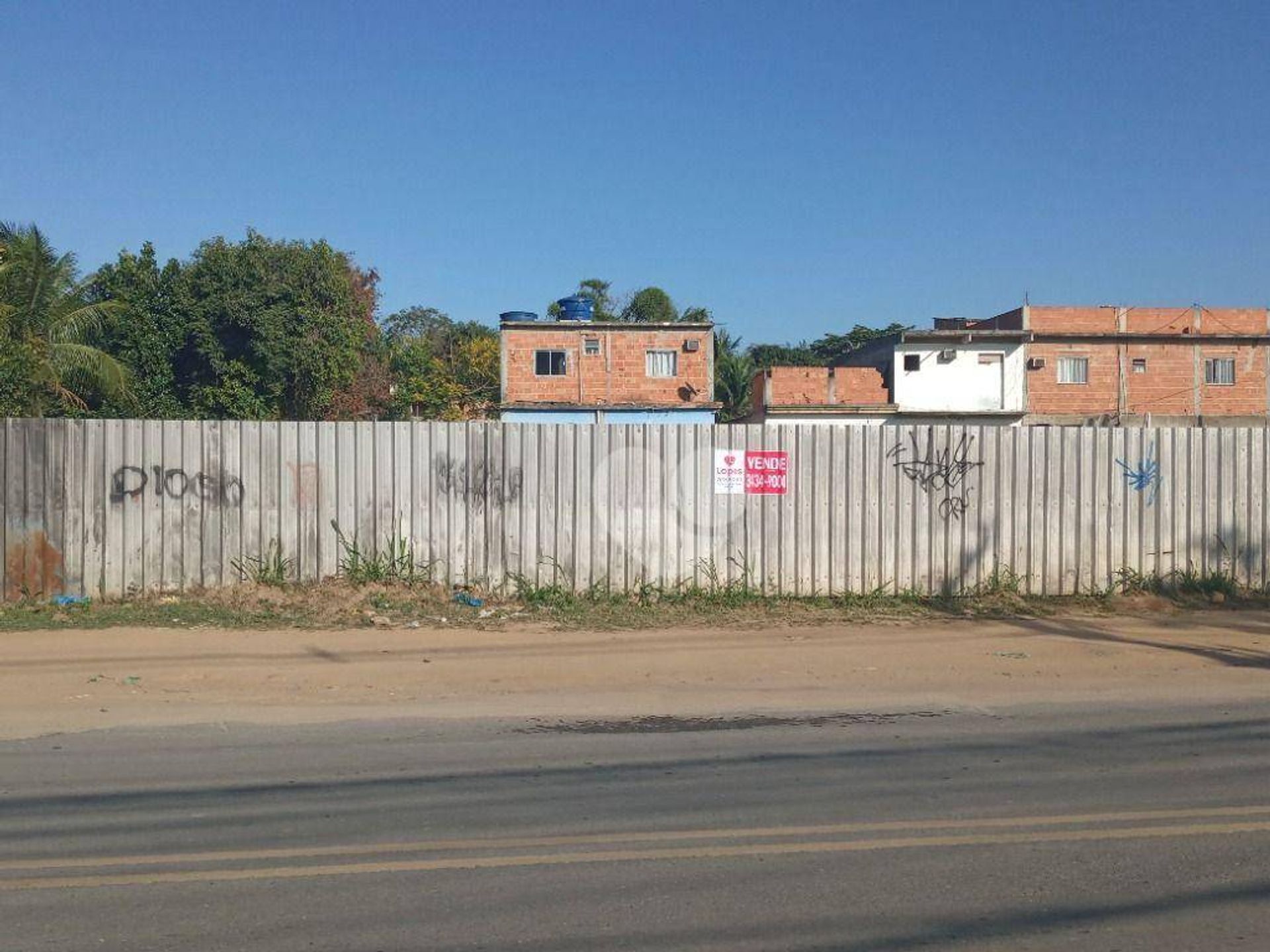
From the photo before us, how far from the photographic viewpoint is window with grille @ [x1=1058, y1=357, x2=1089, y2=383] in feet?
164

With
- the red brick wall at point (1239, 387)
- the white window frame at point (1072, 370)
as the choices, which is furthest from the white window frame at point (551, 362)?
the red brick wall at point (1239, 387)

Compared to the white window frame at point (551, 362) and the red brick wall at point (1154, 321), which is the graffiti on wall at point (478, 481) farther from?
the red brick wall at point (1154, 321)

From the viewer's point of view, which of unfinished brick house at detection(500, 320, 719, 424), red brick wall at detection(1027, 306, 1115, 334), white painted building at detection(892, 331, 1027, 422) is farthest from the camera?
red brick wall at detection(1027, 306, 1115, 334)

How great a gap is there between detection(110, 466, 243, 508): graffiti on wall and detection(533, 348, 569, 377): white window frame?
29.5 meters

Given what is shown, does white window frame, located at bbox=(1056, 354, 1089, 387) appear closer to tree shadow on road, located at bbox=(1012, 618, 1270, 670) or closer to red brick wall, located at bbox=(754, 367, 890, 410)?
red brick wall, located at bbox=(754, 367, 890, 410)

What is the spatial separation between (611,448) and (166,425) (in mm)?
5011

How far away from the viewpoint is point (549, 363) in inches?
1682

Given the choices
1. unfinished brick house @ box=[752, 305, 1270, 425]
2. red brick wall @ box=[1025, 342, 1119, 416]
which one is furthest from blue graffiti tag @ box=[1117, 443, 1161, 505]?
red brick wall @ box=[1025, 342, 1119, 416]

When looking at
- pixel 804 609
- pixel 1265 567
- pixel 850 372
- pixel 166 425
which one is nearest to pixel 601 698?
pixel 804 609

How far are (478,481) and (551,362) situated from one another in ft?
96.0

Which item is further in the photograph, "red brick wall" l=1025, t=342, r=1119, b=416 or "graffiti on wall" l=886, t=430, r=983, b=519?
"red brick wall" l=1025, t=342, r=1119, b=416

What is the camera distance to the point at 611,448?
13922 millimetres

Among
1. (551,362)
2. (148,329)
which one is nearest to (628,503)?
(148,329)

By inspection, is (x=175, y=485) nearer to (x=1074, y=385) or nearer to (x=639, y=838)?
(x=639, y=838)
